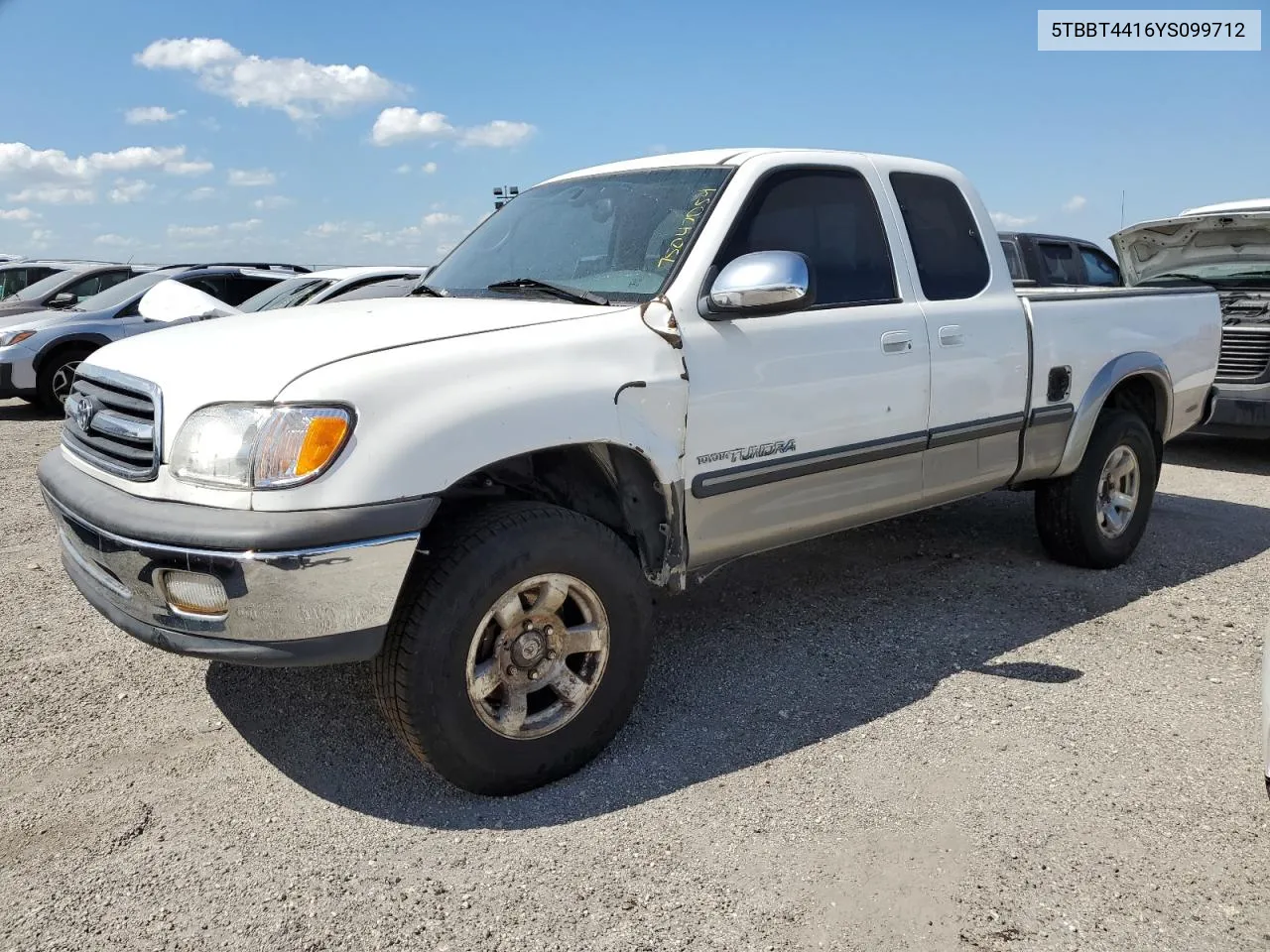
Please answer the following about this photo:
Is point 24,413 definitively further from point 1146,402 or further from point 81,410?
point 1146,402

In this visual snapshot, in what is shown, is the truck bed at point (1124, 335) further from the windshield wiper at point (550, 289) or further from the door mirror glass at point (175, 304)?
the door mirror glass at point (175, 304)

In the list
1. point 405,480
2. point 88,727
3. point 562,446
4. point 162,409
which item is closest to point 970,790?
point 562,446

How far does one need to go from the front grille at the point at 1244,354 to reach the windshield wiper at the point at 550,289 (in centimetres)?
659

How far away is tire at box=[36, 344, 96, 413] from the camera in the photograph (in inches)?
430

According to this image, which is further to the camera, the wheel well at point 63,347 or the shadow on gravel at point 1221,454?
the wheel well at point 63,347

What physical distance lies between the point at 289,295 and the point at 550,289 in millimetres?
7845

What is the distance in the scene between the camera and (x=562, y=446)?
3.00 meters

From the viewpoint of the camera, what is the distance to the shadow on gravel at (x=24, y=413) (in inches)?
444

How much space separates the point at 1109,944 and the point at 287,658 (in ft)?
6.92

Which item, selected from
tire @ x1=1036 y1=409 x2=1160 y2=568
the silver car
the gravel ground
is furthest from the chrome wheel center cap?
the silver car

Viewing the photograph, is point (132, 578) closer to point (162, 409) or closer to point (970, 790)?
point (162, 409)

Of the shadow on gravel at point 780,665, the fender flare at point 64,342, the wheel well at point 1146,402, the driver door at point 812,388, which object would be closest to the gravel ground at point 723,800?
the shadow on gravel at point 780,665

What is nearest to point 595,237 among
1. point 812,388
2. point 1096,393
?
point 812,388

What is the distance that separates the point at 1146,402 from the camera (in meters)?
5.46
